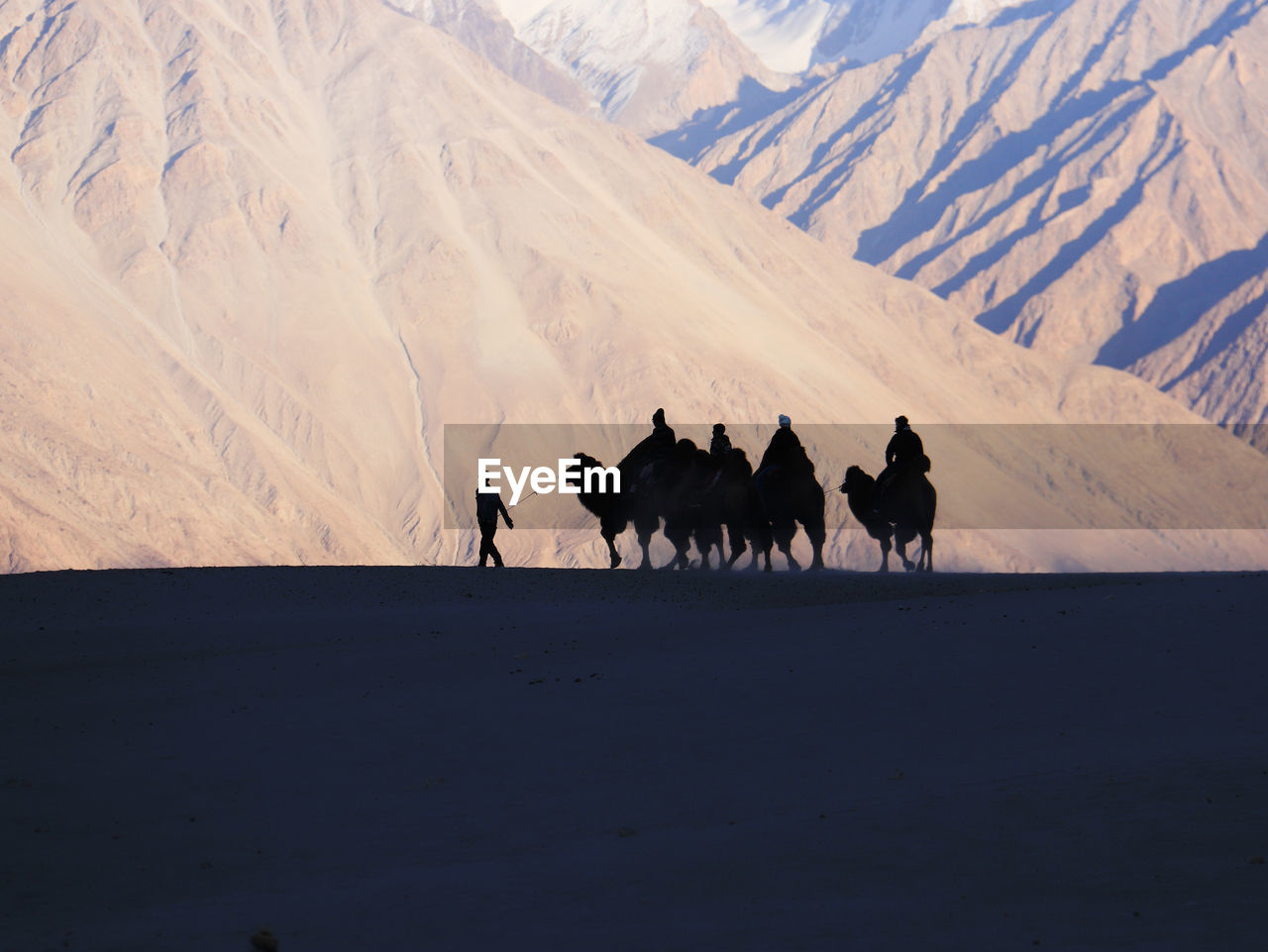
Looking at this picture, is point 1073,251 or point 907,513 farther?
point 1073,251

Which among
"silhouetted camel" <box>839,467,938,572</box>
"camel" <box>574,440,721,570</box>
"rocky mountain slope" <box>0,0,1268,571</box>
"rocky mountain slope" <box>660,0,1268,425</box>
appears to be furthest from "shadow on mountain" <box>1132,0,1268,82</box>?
"camel" <box>574,440,721,570</box>

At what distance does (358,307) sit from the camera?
81.1m

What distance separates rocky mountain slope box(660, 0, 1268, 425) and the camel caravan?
10100cm

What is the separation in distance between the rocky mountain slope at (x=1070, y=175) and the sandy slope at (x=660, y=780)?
111164mm

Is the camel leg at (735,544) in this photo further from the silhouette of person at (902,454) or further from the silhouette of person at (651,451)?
the silhouette of person at (902,454)

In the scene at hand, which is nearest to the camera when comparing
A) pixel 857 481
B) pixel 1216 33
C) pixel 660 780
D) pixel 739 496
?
pixel 660 780

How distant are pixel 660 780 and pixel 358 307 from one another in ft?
243

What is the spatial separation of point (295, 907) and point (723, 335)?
260 feet

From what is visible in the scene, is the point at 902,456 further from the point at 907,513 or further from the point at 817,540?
the point at 817,540

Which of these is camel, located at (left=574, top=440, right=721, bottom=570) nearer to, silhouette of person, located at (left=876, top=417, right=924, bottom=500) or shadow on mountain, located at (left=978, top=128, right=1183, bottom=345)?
silhouette of person, located at (left=876, top=417, right=924, bottom=500)

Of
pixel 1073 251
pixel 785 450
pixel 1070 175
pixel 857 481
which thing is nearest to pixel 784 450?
pixel 785 450

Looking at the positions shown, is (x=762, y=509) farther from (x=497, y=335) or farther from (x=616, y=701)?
(x=497, y=335)

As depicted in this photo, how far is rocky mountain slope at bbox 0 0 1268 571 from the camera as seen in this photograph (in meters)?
64.9

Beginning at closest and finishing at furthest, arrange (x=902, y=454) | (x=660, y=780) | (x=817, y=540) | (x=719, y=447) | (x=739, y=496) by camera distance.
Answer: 1. (x=660, y=780)
2. (x=739, y=496)
3. (x=719, y=447)
4. (x=902, y=454)
5. (x=817, y=540)
